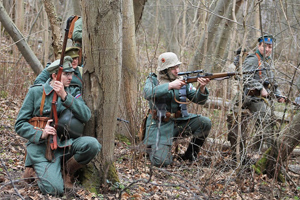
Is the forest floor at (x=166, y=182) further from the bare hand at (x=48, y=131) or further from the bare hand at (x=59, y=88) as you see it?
the bare hand at (x=59, y=88)

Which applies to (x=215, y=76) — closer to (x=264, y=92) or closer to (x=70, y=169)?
(x=264, y=92)

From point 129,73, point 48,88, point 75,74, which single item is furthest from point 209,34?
point 48,88

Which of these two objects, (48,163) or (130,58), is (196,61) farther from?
(48,163)

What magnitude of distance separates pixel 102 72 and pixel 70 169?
3.98 ft

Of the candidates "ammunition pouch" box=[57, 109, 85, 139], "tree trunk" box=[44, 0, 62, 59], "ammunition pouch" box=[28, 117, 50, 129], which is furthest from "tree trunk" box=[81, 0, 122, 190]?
"tree trunk" box=[44, 0, 62, 59]

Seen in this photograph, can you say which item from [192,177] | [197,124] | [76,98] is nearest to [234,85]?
[197,124]

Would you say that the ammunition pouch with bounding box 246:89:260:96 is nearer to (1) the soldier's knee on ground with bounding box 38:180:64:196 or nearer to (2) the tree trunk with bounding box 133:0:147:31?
(2) the tree trunk with bounding box 133:0:147:31

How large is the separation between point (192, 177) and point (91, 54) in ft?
7.88

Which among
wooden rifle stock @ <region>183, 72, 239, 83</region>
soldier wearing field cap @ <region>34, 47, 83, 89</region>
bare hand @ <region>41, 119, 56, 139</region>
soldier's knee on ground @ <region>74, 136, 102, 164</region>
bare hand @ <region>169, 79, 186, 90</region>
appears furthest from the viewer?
bare hand @ <region>169, 79, 186, 90</region>

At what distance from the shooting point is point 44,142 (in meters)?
4.46

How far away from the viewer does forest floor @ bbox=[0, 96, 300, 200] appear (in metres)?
A: 4.22

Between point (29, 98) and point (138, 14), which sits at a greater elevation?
point (138, 14)

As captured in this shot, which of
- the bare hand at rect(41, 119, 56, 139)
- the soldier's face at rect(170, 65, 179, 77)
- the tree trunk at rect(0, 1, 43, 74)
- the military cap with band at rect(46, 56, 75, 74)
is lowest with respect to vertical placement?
the bare hand at rect(41, 119, 56, 139)

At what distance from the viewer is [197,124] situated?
632 centimetres
